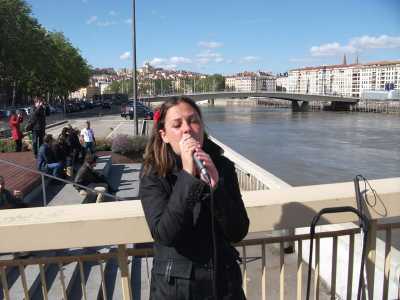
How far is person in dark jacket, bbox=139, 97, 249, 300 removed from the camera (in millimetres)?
1642

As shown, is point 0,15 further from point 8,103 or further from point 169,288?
point 169,288

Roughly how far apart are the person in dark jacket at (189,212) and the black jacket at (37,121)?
12.0 m

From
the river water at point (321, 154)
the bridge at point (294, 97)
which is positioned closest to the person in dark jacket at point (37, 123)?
the river water at point (321, 154)

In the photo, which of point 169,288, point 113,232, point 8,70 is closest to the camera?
point 169,288

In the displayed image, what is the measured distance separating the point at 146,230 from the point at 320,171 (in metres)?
22.9

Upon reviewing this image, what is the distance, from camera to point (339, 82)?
19862cm

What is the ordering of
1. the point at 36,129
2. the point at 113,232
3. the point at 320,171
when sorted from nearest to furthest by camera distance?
the point at 113,232, the point at 36,129, the point at 320,171

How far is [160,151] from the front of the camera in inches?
73.3

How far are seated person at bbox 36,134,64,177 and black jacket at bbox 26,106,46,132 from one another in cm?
263

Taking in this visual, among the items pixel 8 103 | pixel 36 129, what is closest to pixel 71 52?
pixel 8 103

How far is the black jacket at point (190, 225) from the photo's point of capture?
1.64 m

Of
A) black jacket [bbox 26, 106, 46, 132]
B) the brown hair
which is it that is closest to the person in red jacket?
black jacket [bbox 26, 106, 46, 132]

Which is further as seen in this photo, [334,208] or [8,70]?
[8,70]

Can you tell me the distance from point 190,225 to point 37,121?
1230cm
